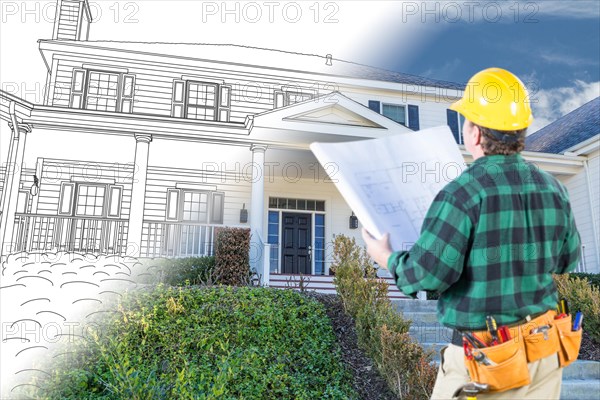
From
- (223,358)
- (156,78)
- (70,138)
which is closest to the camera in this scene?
(223,358)

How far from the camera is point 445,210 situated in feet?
5.34

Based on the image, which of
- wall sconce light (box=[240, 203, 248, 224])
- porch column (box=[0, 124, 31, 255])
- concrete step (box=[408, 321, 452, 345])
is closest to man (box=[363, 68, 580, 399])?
concrete step (box=[408, 321, 452, 345])

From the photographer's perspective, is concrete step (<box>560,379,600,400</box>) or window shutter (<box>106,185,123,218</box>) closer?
concrete step (<box>560,379,600,400</box>)

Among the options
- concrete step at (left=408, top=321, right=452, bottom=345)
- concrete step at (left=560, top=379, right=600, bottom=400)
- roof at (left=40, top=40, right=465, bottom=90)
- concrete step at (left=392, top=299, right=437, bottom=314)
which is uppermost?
roof at (left=40, top=40, right=465, bottom=90)

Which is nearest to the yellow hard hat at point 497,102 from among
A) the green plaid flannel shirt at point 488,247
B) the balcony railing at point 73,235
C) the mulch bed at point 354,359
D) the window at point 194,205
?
the green plaid flannel shirt at point 488,247

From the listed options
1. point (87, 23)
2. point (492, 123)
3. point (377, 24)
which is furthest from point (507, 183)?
point (87, 23)

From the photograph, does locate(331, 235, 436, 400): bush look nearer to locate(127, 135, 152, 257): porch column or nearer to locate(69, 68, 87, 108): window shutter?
locate(127, 135, 152, 257): porch column

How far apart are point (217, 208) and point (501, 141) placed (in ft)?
39.4

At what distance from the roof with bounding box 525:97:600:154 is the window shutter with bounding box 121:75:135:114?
10.9 m

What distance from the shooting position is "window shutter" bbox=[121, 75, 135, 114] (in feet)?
47.0

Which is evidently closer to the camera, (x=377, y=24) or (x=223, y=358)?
(x=223, y=358)

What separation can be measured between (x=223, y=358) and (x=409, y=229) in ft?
12.1

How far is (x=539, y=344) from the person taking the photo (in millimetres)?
1681

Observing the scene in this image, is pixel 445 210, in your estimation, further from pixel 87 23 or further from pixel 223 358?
pixel 87 23
